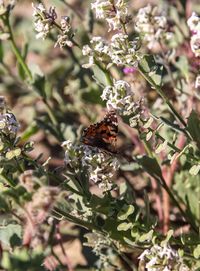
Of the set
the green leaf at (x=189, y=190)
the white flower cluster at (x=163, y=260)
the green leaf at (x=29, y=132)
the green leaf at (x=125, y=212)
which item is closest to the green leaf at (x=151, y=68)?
the green leaf at (x=125, y=212)

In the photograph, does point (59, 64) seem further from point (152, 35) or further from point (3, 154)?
point (3, 154)

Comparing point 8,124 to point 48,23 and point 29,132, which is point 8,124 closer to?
point 48,23

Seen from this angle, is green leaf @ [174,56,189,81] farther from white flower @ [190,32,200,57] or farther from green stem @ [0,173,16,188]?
green stem @ [0,173,16,188]

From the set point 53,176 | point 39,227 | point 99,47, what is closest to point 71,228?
point 53,176

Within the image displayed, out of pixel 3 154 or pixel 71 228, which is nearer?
pixel 3 154

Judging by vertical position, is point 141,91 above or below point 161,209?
above

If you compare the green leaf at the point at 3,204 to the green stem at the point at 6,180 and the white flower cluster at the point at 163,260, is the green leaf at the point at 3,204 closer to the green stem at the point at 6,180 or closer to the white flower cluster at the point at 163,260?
the green stem at the point at 6,180
